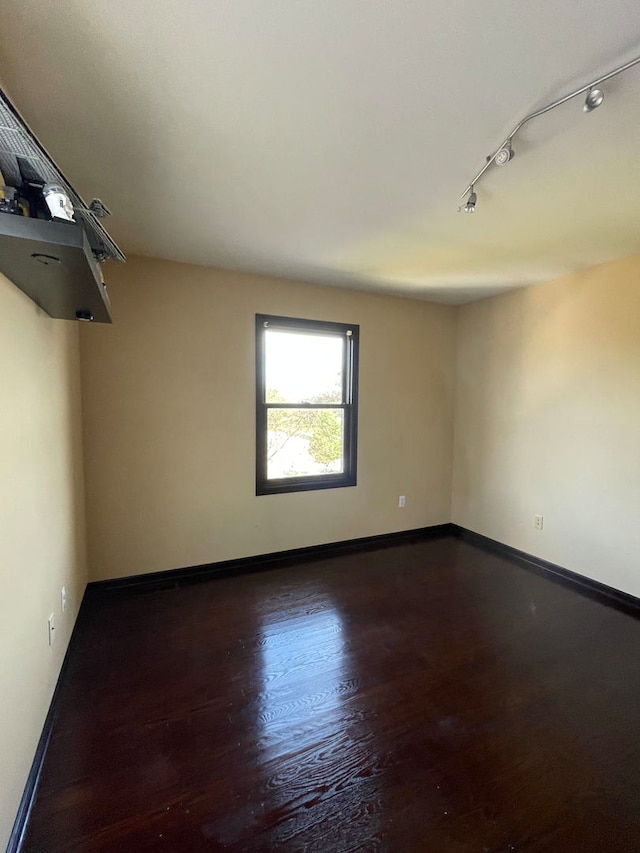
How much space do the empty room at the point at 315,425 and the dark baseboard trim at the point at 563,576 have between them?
0.11 ft

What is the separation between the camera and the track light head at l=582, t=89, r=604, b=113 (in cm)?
122

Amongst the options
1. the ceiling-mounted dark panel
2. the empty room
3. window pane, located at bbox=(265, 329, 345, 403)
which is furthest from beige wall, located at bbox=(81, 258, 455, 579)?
the ceiling-mounted dark panel

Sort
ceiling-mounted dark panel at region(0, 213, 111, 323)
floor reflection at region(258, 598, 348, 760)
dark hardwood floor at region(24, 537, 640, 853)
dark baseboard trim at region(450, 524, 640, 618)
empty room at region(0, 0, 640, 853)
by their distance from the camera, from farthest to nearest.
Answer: dark baseboard trim at region(450, 524, 640, 618)
floor reflection at region(258, 598, 348, 760)
dark hardwood floor at region(24, 537, 640, 853)
empty room at region(0, 0, 640, 853)
ceiling-mounted dark panel at region(0, 213, 111, 323)

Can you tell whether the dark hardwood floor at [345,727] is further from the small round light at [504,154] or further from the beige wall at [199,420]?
the small round light at [504,154]

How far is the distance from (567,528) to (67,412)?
3839 mm

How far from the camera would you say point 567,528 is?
3166 mm

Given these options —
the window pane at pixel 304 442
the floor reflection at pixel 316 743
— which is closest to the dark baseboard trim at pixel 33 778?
the floor reflection at pixel 316 743

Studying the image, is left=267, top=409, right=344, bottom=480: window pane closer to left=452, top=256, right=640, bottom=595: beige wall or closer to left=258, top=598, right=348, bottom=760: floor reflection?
left=258, top=598, right=348, bottom=760: floor reflection

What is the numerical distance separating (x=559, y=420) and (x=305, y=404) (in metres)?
2.20

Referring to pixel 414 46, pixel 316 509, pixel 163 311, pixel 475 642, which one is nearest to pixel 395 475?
A: pixel 316 509

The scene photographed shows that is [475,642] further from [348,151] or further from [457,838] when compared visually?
[348,151]

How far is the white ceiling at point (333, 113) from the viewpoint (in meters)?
1.03

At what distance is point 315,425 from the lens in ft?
11.8

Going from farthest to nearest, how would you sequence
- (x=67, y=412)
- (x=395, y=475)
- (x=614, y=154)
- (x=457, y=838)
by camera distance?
1. (x=395, y=475)
2. (x=67, y=412)
3. (x=614, y=154)
4. (x=457, y=838)
